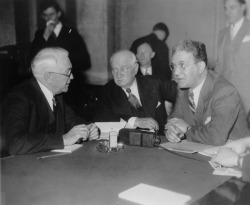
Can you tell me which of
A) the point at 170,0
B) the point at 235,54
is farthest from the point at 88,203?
the point at 170,0

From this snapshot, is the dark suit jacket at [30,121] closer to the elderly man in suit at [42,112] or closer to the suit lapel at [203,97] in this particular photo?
the elderly man in suit at [42,112]

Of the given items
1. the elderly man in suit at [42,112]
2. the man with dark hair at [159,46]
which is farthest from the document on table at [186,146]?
the man with dark hair at [159,46]

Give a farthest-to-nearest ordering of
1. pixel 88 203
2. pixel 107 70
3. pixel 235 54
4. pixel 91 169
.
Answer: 1. pixel 107 70
2. pixel 235 54
3. pixel 91 169
4. pixel 88 203

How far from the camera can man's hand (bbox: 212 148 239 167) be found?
5.44 ft

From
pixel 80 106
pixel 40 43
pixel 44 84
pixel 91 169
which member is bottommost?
pixel 80 106

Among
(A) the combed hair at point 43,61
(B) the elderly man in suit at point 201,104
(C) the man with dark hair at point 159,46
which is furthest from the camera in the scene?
(C) the man with dark hair at point 159,46

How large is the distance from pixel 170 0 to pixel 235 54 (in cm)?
304

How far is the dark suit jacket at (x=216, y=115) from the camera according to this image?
220 cm

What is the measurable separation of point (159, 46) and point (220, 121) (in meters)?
4.01

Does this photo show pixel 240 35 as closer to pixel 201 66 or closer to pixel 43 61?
pixel 201 66

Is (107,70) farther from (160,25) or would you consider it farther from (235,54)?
(235,54)

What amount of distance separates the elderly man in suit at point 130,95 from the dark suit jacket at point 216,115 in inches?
23.3

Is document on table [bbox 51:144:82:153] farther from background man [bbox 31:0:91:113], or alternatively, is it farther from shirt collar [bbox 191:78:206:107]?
background man [bbox 31:0:91:113]

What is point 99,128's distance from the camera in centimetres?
248
